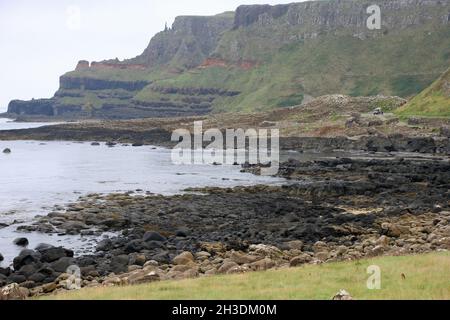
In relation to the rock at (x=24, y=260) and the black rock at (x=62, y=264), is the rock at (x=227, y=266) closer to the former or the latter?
the black rock at (x=62, y=264)

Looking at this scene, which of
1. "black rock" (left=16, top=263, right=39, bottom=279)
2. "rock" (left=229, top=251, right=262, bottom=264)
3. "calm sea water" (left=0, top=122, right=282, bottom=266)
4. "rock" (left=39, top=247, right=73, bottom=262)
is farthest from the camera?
"calm sea water" (left=0, top=122, right=282, bottom=266)

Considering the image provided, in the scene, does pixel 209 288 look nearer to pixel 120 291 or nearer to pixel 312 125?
pixel 120 291

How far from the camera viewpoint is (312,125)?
465 ft

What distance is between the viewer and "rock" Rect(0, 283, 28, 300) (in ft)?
71.2

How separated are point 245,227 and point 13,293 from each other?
20.0m

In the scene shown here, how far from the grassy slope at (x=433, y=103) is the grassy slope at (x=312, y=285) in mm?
106343

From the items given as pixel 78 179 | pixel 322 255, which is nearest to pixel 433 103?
pixel 78 179

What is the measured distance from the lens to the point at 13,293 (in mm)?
22141

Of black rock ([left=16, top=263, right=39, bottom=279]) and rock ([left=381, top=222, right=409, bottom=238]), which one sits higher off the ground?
rock ([left=381, top=222, right=409, bottom=238])

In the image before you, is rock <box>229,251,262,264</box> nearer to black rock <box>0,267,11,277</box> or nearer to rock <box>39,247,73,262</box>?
rock <box>39,247,73,262</box>

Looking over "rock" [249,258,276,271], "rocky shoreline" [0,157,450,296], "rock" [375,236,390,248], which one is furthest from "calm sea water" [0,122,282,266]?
"rock" [375,236,390,248]

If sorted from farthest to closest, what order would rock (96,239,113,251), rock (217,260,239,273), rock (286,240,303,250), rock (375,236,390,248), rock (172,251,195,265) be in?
rock (96,239,113,251)
rock (286,240,303,250)
rock (375,236,390,248)
rock (172,251,195,265)
rock (217,260,239,273)

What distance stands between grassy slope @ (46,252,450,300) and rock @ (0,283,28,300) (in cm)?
288

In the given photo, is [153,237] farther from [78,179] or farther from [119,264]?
[78,179]
